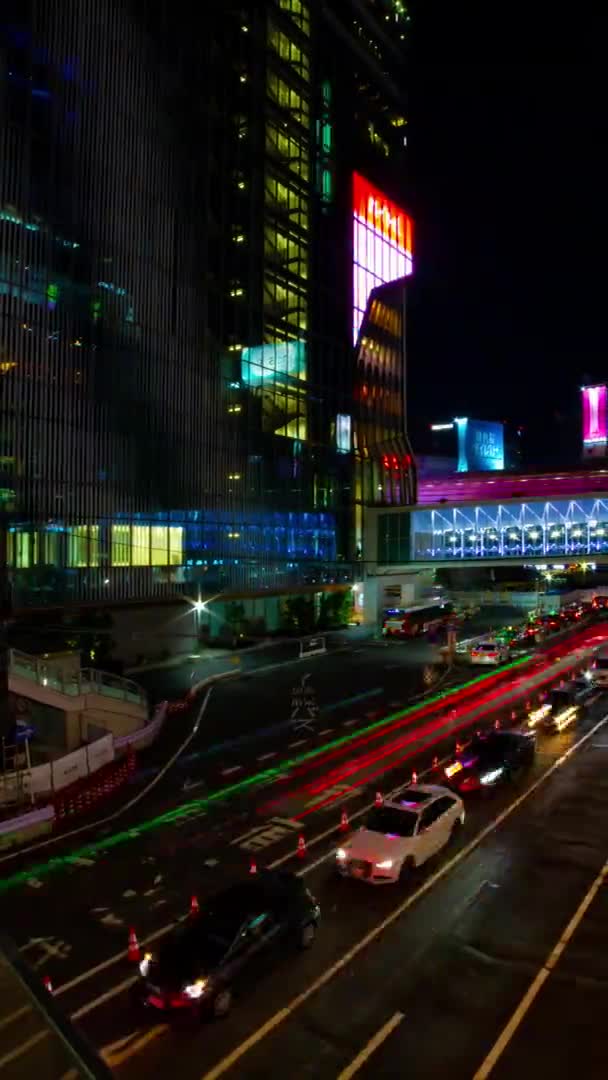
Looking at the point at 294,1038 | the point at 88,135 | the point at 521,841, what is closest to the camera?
the point at 294,1038

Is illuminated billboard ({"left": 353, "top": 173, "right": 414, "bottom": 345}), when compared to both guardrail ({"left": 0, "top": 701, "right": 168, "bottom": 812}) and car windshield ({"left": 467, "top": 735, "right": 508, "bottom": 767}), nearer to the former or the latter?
guardrail ({"left": 0, "top": 701, "right": 168, "bottom": 812})

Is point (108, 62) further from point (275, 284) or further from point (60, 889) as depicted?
point (60, 889)

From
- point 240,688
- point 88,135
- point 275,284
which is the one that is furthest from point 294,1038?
point 275,284

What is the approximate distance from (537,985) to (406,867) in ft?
13.7

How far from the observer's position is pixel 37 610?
37.6m

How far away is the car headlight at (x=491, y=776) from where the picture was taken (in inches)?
805

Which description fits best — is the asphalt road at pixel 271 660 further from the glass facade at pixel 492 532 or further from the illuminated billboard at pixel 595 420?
the illuminated billboard at pixel 595 420

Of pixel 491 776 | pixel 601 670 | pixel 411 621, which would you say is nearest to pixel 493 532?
pixel 411 621

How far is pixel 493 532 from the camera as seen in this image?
227 ft

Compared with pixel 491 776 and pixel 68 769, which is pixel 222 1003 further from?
pixel 68 769

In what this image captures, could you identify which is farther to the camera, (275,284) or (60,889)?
(275,284)

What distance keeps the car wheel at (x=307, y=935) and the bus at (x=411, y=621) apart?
43.0 meters

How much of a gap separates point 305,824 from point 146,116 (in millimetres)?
40670

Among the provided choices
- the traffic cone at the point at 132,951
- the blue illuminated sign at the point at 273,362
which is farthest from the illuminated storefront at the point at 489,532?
the traffic cone at the point at 132,951
